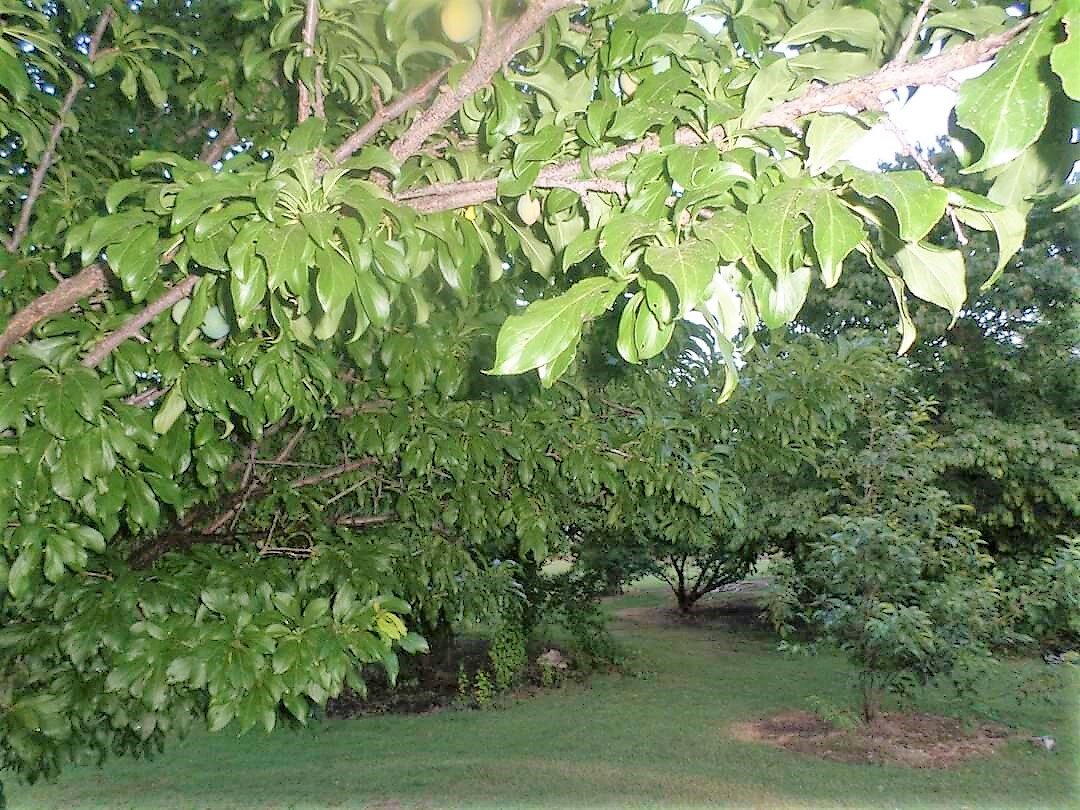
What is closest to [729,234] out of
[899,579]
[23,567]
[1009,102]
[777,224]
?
[777,224]

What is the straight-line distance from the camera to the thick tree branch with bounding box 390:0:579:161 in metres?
0.95

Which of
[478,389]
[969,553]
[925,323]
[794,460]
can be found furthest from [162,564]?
[925,323]

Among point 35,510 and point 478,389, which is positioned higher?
point 478,389

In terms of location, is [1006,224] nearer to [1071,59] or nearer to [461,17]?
[1071,59]

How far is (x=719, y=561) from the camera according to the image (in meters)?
12.8

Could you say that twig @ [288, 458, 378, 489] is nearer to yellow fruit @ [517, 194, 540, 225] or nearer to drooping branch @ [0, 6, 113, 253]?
drooping branch @ [0, 6, 113, 253]

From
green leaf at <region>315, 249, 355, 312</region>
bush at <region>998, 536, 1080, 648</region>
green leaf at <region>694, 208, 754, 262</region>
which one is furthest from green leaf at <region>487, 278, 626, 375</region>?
bush at <region>998, 536, 1080, 648</region>

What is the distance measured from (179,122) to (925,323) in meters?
10.2

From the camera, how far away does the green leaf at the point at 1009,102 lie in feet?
2.25

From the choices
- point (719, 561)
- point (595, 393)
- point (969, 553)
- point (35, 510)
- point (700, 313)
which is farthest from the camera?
point (719, 561)

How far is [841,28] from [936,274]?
364mm

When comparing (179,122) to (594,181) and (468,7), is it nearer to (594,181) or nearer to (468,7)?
(468,7)

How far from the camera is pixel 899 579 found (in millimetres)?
6102

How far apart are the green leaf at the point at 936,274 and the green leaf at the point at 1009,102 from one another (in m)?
0.16
